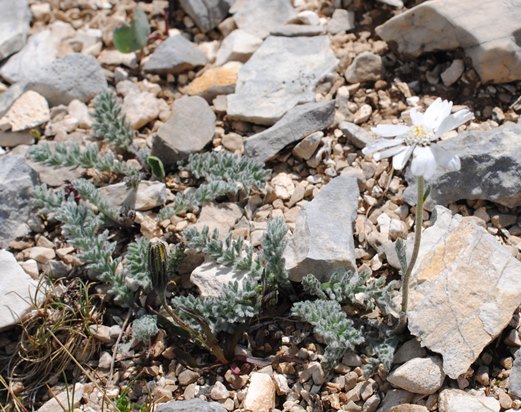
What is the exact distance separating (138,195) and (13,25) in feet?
6.32

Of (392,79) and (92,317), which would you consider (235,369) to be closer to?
(92,317)

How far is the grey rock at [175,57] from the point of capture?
509 centimetres

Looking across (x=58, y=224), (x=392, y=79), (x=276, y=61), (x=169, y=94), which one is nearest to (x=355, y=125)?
(x=392, y=79)

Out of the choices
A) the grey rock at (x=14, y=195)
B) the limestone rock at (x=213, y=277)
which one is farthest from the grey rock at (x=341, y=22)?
the grey rock at (x=14, y=195)

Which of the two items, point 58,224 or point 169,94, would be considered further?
point 169,94

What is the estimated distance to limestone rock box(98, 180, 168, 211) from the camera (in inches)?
170

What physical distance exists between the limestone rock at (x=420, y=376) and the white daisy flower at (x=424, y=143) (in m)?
0.88

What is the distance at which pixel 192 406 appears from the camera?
11.1ft

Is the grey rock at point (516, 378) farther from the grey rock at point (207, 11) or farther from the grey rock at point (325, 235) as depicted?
the grey rock at point (207, 11)

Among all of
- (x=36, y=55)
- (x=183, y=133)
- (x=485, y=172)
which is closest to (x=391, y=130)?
(x=485, y=172)

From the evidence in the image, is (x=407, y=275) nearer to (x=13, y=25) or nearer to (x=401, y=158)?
(x=401, y=158)

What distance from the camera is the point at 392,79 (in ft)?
15.3

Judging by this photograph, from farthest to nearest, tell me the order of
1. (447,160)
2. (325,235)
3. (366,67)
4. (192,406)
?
(366,67) < (325,235) < (192,406) < (447,160)

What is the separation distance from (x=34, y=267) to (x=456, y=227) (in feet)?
7.11
